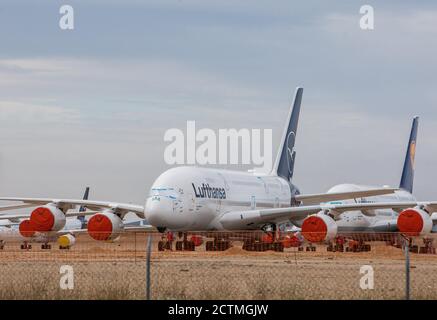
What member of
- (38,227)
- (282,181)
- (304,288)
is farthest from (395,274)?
(282,181)

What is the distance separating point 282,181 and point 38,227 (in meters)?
17.3

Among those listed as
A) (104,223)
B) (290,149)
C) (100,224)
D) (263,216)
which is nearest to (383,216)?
(290,149)

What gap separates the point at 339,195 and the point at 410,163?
2346 cm

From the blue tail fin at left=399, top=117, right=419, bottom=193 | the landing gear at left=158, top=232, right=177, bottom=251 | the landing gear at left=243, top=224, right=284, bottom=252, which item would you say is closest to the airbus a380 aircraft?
the landing gear at left=243, top=224, right=284, bottom=252

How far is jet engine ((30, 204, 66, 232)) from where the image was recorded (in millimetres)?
44103

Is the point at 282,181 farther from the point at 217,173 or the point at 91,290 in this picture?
the point at 91,290

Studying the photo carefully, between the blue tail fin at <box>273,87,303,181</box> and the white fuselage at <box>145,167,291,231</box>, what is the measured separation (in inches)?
255

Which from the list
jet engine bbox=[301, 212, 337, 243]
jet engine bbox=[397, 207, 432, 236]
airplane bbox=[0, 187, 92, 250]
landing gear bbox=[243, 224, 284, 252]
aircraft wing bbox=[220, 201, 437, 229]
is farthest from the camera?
airplane bbox=[0, 187, 92, 250]

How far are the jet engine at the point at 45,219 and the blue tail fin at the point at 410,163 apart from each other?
3256cm

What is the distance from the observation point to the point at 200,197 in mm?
44656

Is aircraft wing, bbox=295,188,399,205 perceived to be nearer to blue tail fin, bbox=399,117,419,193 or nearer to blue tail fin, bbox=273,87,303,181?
blue tail fin, bbox=273,87,303,181

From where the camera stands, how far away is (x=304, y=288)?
22.0m

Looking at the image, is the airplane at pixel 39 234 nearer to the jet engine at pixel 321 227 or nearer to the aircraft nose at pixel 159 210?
the aircraft nose at pixel 159 210

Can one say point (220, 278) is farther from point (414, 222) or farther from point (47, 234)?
point (47, 234)
